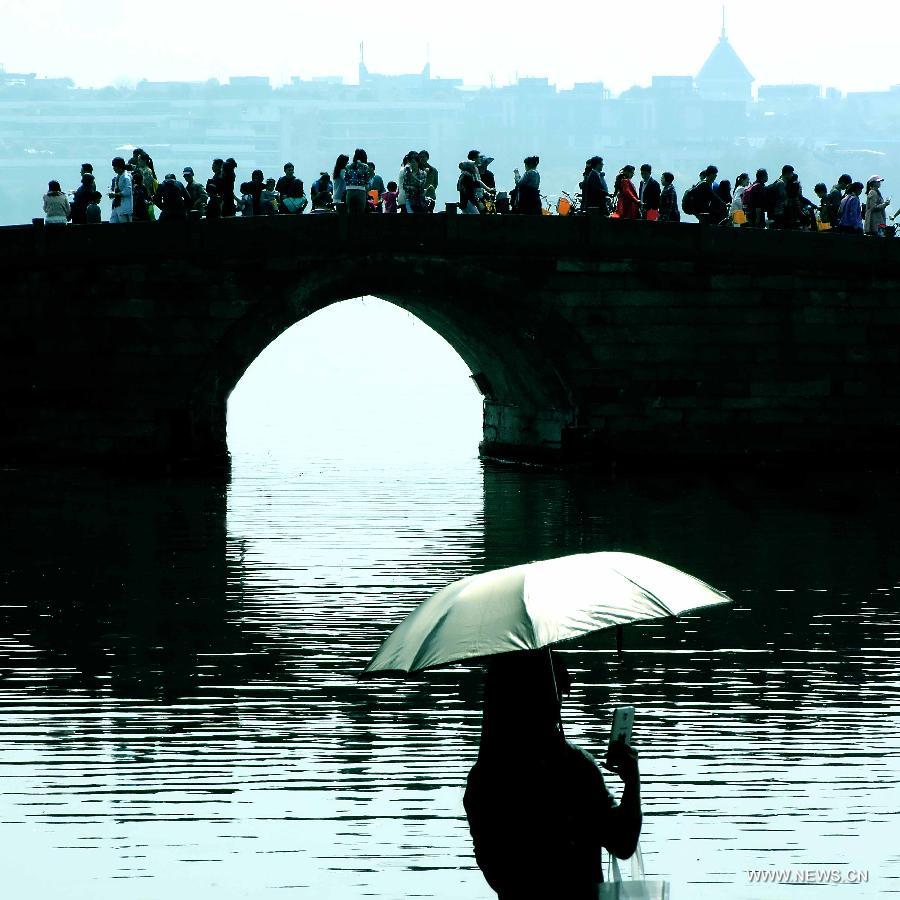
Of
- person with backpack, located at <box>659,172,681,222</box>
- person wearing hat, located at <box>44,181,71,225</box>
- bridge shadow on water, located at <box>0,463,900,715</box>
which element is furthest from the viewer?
person with backpack, located at <box>659,172,681,222</box>

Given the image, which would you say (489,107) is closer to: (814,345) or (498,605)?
(814,345)

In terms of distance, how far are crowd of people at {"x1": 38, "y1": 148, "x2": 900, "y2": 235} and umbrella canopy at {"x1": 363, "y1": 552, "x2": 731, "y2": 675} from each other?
59.7 feet

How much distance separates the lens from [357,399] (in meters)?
52.1

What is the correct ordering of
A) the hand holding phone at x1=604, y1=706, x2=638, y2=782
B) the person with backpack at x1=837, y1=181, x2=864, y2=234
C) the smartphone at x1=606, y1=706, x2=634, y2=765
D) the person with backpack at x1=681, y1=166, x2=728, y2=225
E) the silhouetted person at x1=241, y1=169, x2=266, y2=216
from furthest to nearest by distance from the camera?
1. the person with backpack at x1=837, y1=181, x2=864, y2=234
2. the person with backpack at x1=681, y1=166, x2=728, y2=225
3. the silhouetted person at x1=241, y1=169, x2=266, y2=216
4. the smartphone at x1=606, y1=706, x2=634, y2=765
5. the hand holding phone at x1=604, y1=706, x2=638, y2=782

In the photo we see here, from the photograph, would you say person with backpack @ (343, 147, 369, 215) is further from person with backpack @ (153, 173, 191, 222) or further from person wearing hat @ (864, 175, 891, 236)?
person wearing hat @ (864, 175, 891, 236)

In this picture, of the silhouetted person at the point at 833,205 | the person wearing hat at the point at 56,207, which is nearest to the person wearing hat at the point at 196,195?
the person wearing hat at the point at 56,207

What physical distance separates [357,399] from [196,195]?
2826cm

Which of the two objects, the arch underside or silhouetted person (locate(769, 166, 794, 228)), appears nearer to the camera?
the arch underside

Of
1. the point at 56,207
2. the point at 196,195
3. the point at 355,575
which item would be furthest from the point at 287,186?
the point at 355,575

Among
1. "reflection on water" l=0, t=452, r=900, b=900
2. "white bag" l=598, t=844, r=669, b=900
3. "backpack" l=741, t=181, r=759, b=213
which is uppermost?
"backpack" l=741, t=181, r=759, b=213

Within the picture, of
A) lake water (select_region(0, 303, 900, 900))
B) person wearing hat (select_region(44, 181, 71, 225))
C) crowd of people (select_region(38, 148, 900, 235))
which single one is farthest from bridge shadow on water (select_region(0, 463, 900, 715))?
crowd of people (select_region(38, 148, 900, 235))

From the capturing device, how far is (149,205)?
2411 centimetres

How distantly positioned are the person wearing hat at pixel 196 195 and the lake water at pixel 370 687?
3.33 m

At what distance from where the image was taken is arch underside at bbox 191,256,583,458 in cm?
2438
